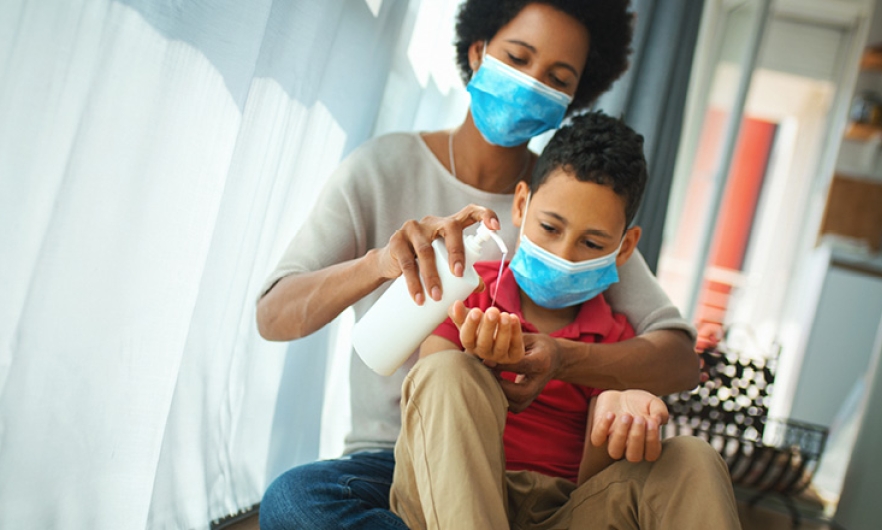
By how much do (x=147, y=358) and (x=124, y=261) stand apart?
148mm

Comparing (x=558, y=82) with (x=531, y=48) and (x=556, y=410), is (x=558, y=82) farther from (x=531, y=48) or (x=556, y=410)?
(x=556, y=410)

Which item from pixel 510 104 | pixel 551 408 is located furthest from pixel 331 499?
pixel 510 104

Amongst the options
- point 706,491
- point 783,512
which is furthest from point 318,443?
point 783,512

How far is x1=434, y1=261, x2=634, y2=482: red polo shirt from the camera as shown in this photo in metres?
1.18

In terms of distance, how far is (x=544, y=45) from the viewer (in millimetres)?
1319

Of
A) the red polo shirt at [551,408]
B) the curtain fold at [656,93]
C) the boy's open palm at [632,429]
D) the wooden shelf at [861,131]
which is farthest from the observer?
the wooden shelf at [861,131]

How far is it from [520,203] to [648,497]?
595mm

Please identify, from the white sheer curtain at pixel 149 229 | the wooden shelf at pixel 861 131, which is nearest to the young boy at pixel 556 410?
the white sheer curtain at pixel 149 229

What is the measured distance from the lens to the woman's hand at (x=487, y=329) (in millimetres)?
901

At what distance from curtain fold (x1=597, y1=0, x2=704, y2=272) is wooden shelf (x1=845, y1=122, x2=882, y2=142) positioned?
97.6 inches

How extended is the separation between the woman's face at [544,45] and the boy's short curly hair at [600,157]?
3.7 inches

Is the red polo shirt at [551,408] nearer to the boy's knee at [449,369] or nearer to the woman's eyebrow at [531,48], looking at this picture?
the boy's knee at [449,369]

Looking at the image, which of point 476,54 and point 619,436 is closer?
point 619,436

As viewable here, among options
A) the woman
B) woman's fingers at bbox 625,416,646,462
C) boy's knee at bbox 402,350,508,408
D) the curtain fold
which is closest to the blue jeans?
the woman
